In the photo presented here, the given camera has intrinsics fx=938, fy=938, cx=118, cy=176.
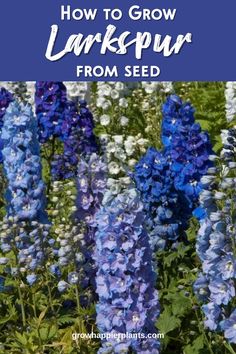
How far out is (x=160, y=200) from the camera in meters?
6.20

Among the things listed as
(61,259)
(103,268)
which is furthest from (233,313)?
(61,259)

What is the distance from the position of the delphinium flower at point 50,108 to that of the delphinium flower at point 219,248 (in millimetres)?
3376

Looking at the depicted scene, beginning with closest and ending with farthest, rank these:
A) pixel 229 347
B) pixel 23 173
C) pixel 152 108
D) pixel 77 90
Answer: pixel 229 347
pixel 23 173
pixel 77 90
pixel 152 108

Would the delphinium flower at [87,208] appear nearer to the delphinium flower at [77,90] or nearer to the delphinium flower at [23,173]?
the delphinium flower at [23,173]

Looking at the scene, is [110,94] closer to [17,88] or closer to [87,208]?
[17,88]

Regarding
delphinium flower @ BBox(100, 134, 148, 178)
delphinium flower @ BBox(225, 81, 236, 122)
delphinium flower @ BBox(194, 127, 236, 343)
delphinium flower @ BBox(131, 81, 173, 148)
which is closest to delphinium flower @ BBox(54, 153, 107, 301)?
delphinium flower @ BBox(194, 127, 236, 343)

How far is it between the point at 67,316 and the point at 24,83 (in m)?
5.43

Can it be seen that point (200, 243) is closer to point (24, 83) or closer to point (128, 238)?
point (128, 238)

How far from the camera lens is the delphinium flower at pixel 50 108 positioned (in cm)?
819

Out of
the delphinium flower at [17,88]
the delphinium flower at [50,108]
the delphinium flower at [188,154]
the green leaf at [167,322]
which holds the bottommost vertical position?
the green leaf at [167,322]

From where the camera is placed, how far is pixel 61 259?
5.46 m

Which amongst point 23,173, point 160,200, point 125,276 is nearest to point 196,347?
point 125,276

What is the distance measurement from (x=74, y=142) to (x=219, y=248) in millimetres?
2820

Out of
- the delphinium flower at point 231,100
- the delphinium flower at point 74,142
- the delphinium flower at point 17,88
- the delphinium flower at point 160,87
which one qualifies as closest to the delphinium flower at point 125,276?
the delphinium flower at point 74,142
